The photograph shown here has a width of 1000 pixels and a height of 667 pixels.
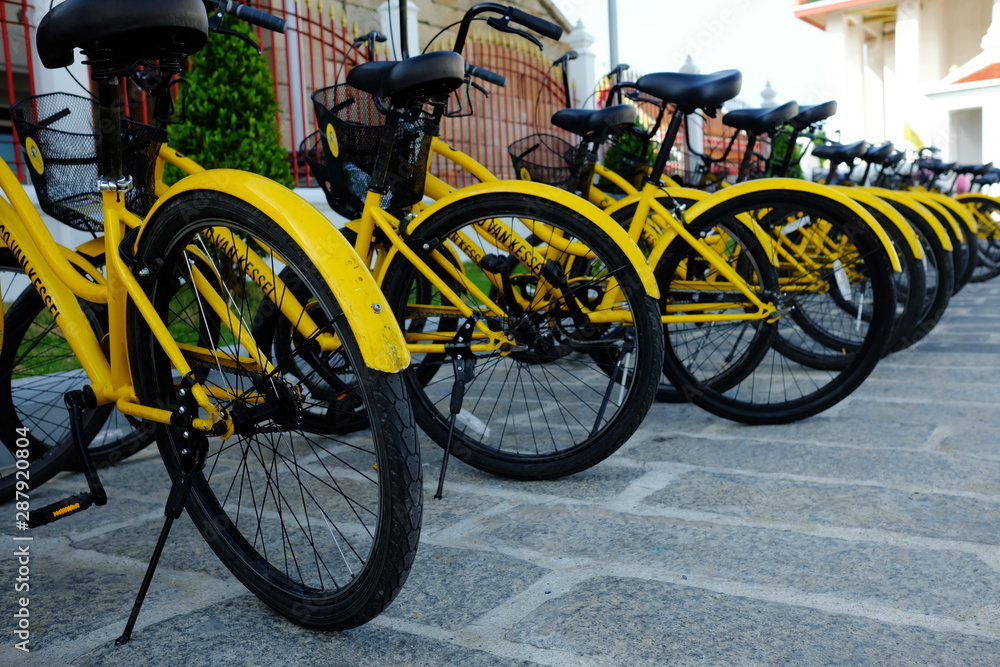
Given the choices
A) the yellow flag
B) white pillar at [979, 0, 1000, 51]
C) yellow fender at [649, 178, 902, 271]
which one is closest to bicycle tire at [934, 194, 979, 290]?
the yellow flag

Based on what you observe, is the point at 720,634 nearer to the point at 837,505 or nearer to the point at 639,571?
the point at 639,571

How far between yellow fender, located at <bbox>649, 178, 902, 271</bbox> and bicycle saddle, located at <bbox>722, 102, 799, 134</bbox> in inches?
34.6

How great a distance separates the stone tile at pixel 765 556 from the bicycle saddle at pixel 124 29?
1324mm

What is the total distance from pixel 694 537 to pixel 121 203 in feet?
5.11

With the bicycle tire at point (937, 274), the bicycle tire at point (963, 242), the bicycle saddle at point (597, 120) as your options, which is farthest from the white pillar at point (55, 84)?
the bicycle tire at point (963, 242)

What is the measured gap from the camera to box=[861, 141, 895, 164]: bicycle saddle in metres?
6.31

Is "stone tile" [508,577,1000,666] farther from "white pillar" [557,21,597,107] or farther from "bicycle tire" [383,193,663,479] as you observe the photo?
"white pillar" [557,21,597,107]

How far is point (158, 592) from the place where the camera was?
6.95 ft

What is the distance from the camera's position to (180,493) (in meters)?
1.95

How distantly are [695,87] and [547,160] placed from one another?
3.01 ft

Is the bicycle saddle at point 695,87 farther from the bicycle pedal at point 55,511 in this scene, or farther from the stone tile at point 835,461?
the bicycle pedal at point 55,511

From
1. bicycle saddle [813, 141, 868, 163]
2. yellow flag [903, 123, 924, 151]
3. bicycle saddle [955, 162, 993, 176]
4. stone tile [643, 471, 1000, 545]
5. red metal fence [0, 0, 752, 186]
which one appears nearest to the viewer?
stone tile [643, 471, 1000, 545]

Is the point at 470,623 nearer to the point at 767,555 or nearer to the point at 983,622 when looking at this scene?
the point at 767,555

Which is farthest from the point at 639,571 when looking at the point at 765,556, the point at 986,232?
the point at 986,232
